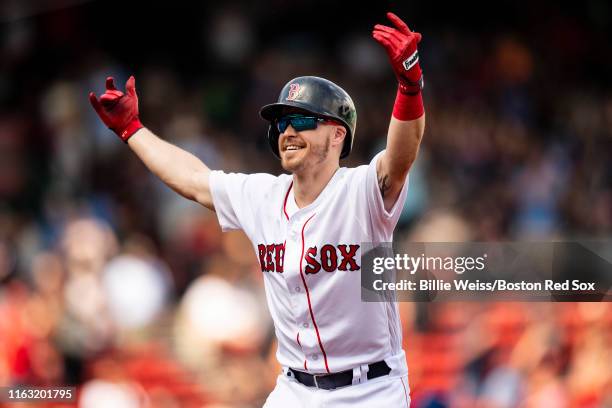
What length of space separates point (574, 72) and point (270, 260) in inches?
295

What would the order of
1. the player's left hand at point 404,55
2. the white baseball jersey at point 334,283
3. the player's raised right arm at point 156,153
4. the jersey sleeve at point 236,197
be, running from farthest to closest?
the player's raised right arm at point 156,153, the jersey sleeve at point 236,197, the white baseball jersey at point 334,283, the player's left hand at point 404,55

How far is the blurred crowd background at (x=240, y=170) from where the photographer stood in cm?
650

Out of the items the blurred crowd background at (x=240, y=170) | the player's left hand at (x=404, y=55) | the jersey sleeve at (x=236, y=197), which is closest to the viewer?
the player's left hand at (x=404, y=55)

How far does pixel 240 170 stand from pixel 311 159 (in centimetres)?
527

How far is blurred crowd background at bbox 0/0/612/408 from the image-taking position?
6504 millimetres

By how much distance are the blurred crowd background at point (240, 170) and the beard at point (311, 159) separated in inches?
113

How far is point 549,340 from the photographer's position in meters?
6.29

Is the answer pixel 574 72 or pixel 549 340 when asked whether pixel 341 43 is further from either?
pixel 549 340

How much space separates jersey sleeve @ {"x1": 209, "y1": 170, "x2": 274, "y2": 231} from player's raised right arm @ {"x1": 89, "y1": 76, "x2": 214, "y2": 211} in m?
0.06

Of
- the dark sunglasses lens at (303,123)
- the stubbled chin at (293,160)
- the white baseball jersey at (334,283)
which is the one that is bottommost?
the white baseball jersey at (334,283)

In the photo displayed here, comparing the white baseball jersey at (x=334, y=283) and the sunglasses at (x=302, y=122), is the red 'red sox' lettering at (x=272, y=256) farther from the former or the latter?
the sunglasses at (x=302, y=122)

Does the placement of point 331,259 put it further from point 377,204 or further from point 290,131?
point 290,131

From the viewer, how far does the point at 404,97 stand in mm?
3389

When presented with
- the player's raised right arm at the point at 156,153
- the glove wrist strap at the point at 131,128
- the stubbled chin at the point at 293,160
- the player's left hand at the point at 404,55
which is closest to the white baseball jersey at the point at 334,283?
the stubbled chin at the point at 293,160
